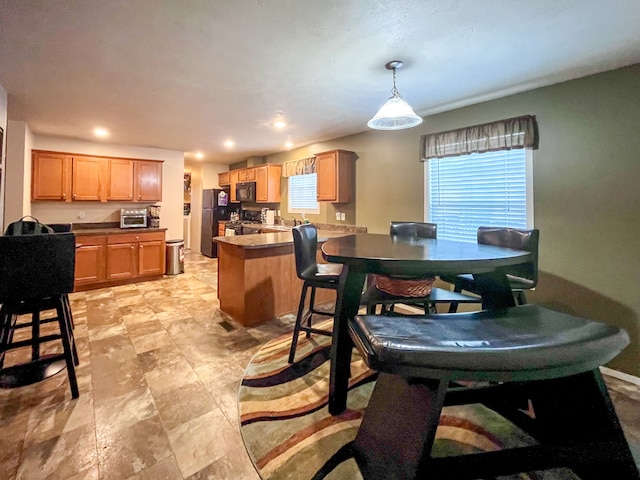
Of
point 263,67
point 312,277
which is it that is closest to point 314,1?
point 263,67

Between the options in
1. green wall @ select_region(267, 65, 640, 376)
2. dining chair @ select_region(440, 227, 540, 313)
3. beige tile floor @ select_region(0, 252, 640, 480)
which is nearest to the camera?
beige tile floor @ select_region(0, 252, 640, 480)

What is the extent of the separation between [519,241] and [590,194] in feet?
2.70

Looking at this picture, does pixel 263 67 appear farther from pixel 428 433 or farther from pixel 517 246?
pixel 428 433

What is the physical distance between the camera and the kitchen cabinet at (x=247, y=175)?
631 cm

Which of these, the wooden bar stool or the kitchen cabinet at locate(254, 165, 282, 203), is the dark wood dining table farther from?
the kitchen cabinet at locate(254, 165, 282, 203)

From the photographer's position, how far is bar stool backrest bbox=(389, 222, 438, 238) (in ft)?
9.47

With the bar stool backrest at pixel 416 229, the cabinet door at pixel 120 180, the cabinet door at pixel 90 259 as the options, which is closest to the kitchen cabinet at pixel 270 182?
the cabinet door at pixel 120 180

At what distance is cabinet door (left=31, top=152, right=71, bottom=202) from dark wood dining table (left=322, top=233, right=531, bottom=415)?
4.80 meters

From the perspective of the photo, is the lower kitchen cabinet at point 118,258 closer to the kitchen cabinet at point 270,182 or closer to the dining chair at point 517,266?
the kitchen cabinet at point 270,182

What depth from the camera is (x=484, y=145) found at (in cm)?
301

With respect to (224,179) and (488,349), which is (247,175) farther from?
(488,349)

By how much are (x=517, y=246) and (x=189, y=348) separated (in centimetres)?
276

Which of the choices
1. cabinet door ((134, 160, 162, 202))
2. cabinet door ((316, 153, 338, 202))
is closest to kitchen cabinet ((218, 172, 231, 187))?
cabinet door ((134, 160, 162, 202))

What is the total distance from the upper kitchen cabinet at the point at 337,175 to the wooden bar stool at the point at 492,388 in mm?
3199
